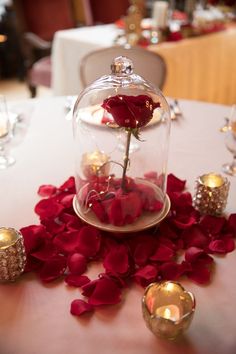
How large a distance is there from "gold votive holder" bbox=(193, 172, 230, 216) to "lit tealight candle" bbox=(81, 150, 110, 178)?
219mm

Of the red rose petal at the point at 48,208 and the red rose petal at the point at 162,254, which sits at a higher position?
the red rose petal at the point at 48,208

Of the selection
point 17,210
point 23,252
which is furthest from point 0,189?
point 23,252

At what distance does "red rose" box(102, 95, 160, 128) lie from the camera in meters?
0.71

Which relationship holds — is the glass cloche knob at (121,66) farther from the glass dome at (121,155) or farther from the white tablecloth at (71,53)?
the white tablecloth at (71,53)

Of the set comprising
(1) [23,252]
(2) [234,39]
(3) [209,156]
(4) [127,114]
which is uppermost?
(4) [127,114]

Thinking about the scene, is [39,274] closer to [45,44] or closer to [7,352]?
[7,352]

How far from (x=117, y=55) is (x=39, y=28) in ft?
5.76

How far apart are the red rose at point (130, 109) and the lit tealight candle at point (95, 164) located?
0.71 feet

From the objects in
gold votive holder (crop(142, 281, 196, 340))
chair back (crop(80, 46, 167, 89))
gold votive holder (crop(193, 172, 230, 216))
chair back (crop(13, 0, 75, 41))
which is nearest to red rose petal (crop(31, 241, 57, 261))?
gold votive holder (crop(142, 281, 196, 340))

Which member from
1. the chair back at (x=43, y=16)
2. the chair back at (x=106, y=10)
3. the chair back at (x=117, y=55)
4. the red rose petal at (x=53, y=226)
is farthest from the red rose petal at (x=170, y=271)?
the chair back at (x=106, y=10)

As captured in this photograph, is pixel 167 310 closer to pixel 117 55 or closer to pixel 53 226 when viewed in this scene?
pixel 53 226

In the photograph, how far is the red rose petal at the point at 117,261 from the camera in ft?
2.29

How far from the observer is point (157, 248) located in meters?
0.75

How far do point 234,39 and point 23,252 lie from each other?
8.19 feet
